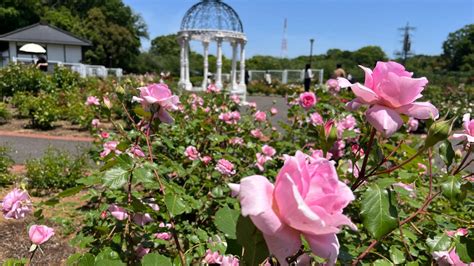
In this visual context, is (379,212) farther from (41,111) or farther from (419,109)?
(41,111)

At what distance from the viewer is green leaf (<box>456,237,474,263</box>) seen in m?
0.77

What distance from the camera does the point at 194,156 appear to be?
6.73ft

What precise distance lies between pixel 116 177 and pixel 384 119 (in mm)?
599

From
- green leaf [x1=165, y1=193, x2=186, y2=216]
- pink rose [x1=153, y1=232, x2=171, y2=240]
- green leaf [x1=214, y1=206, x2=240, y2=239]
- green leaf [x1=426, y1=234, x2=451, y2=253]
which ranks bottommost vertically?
pink rose [x1=153, y1=232, x2=171, y2=240]

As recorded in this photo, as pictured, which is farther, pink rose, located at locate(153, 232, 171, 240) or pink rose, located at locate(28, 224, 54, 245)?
pink rose, located at locate(153, 232, 171, 240)

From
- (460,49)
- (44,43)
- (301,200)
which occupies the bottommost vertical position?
(301,200)

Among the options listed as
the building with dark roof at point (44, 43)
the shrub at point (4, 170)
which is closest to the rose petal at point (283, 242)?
the shrub at point (4, 170)

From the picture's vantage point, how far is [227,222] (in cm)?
65

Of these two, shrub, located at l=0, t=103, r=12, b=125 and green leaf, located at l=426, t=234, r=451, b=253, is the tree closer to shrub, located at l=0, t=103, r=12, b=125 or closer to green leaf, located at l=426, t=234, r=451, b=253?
shrub, located at l=0, t=103, r=12, b=125

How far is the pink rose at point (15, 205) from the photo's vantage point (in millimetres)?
1133

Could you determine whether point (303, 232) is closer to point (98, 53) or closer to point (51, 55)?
point (51, 55)

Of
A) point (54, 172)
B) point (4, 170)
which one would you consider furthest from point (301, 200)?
point (4, 170)

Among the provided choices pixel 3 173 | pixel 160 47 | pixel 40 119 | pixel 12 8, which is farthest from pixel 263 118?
pixel 160 47

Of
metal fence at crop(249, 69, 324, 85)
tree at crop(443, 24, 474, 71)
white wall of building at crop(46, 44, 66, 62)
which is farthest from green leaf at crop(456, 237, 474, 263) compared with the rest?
tree at crop(443, 24, 474, 71)
